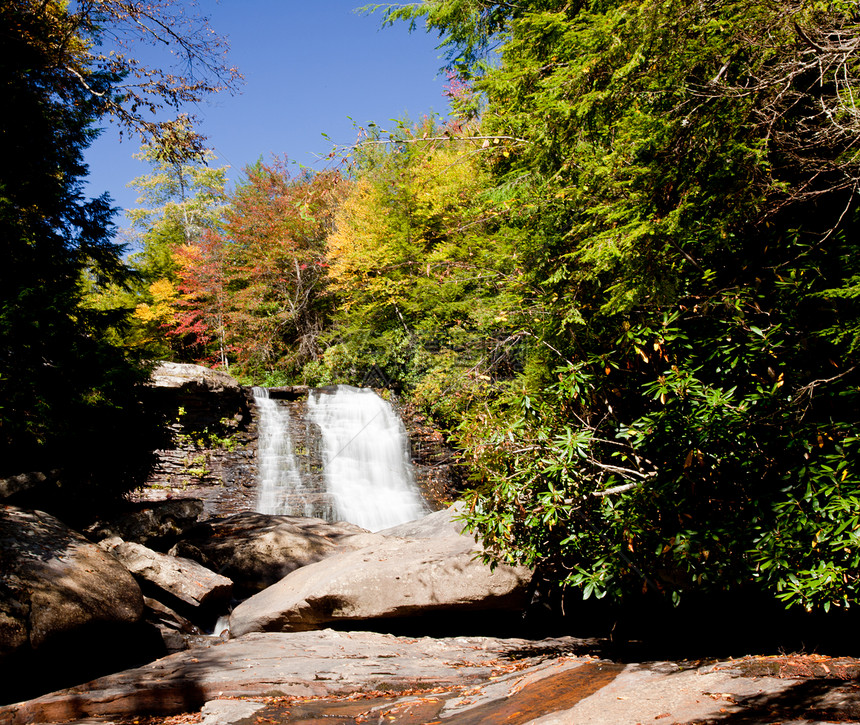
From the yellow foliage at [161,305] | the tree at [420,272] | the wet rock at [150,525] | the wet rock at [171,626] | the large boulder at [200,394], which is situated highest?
the yellow foliage at [161,305]

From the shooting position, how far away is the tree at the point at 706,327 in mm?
3424

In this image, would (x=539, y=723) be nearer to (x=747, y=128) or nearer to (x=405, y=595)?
(x=405, y=595)

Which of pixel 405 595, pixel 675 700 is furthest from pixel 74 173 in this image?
pixel 675 700

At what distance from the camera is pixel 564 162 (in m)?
5.34

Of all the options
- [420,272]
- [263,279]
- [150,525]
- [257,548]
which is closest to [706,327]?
[257,548]

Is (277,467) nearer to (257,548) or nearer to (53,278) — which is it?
(257,548)

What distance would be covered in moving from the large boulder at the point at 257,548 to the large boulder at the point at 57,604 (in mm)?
2118

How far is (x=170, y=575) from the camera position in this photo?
22.8 ft

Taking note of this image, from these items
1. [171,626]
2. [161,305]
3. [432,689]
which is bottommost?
[432,689]

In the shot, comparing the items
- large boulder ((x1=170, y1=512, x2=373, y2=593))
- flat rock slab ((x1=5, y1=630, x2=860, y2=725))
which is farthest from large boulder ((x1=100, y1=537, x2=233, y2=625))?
flat rock slab ((x1=5, y1=630, x2=860, y2=725))

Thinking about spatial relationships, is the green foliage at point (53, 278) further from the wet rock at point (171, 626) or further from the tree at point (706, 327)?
the tree at point (706, 327)

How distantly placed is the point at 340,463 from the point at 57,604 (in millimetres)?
10393

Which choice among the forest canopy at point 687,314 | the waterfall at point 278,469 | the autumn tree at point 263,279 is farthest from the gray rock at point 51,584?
the autumn tree at point 263,279

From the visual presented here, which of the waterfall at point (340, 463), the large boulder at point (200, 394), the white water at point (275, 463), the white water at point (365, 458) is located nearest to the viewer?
the white water at point (275, 463)
